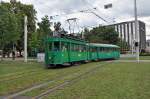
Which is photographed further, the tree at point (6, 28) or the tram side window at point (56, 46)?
the tree at point (6, 28)

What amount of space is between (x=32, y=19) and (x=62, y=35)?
50.2 meters

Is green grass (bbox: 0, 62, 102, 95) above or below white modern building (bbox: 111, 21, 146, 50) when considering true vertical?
below

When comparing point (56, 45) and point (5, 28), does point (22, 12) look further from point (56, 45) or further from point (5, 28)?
point (56, 45)

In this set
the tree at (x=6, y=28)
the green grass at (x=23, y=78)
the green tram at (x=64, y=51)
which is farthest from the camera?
the tree at (x=6, y=28)

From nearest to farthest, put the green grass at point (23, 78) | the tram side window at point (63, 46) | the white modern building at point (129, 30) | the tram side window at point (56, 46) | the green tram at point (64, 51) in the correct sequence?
1. the green grass at point (23, 78)
2. the green tram at point (64, 51)
3. the tram side window at point (56, 46)
4. the tram side window at point (63, 46)
5. the white modern building at point (129, 30)

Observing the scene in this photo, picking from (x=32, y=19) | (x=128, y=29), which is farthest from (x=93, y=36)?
(x=32, y=19)

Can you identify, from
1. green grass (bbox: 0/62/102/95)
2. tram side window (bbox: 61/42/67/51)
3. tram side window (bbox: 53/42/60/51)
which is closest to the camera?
green grass (bbox: 0/62/102/95)

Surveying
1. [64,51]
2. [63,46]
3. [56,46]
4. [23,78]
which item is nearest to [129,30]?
[64,51]

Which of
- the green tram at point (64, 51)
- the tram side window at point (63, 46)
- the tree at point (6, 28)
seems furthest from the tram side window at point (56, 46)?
the tree at point (6, 28)

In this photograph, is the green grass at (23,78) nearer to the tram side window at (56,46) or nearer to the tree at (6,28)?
the tram side window at (56,46)

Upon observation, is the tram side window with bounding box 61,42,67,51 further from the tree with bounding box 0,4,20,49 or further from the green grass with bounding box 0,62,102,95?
the tree with bounding box 0,4,20,49

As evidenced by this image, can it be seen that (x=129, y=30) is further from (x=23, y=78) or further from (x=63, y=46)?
(x=23, y=78)

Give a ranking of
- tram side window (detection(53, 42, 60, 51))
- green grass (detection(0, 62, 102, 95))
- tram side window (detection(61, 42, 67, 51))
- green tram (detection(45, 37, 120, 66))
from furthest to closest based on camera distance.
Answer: tram side window (detection(61, 42, 67, 51)), tram side window (detection(53, 42, 60, 51)), green tram (detection(45, 37, 120, 66)), green grass (detection(0, 62, 102, 95))

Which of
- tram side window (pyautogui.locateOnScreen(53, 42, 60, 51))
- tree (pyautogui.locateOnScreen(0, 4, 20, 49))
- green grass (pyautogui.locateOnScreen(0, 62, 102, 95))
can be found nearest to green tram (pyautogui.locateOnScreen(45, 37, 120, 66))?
tram side window (pyautogui.locateOnScreen(53, 42, 60, 51))
